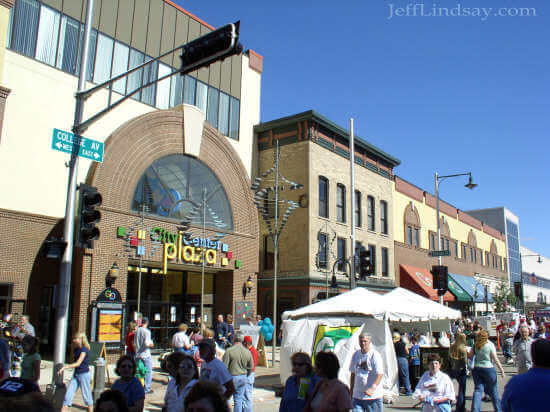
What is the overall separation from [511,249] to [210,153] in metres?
59.7

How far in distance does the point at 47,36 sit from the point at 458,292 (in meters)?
34.9

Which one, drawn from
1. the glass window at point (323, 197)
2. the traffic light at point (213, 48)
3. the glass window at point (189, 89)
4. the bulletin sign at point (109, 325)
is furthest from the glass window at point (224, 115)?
the traffic light at point (213, 48)

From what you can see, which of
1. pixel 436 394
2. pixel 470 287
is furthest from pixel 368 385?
pixel 470 287

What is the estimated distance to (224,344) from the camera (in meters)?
16.4

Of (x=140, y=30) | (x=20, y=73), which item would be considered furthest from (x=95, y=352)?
(x=140, y=30)

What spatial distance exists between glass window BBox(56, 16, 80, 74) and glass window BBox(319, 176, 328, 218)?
565 inches

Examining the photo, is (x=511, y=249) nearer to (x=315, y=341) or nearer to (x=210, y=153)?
(x=210, y=153)

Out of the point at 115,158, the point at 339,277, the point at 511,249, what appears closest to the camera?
the point at 115,158

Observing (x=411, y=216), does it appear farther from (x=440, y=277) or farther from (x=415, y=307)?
(x=415, y=307)

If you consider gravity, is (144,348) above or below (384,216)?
below

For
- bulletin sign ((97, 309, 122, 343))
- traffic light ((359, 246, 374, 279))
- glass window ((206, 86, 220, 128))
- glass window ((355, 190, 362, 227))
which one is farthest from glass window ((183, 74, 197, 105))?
traffic light ((359, 246, 374, 279))

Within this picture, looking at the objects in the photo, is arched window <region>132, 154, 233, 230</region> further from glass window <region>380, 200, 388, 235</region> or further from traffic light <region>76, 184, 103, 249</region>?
glass window <region>380, 200, 388, 235</region>

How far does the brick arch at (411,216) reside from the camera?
38.3 metres

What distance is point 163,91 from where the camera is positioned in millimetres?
23406
